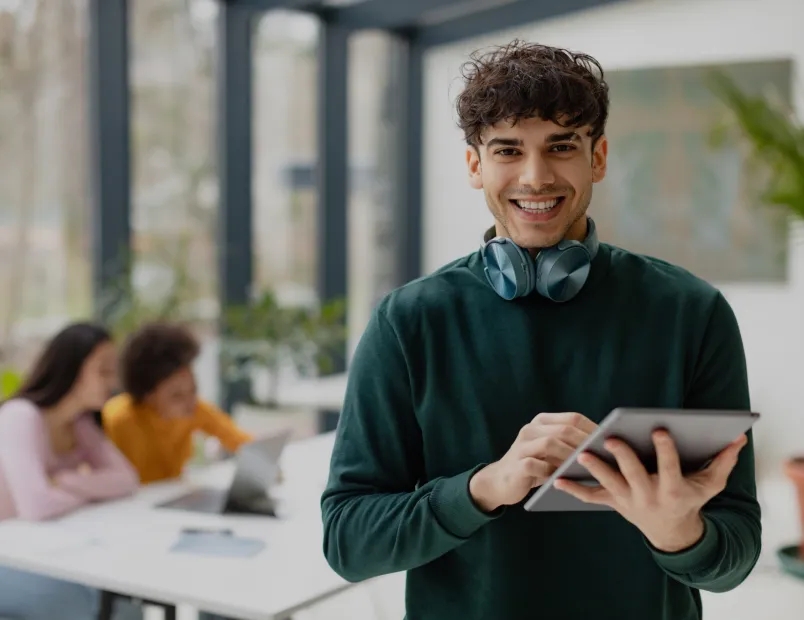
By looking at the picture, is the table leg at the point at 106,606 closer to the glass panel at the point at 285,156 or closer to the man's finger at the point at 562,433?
the man's finger at the point at 562,433

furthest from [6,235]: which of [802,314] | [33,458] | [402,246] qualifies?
[802,314]

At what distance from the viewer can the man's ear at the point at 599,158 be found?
1338 millimetres

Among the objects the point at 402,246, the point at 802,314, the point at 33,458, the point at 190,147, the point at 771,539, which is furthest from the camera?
the point at 402,246

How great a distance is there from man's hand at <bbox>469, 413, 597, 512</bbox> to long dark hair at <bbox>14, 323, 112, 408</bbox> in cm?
203

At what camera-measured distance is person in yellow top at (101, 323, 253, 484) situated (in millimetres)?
3236

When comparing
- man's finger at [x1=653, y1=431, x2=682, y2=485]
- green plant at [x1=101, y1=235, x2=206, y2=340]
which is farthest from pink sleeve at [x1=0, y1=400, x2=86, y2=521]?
man's finger at [x1=653, y1=431, x2=682, y2=485]

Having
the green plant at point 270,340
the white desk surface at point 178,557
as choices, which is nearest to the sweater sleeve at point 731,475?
the white desk surface at point 178,557

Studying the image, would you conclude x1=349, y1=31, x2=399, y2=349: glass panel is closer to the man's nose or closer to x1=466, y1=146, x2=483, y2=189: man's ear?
x1=466, y1=146, x2=483, y2=189: man's ear

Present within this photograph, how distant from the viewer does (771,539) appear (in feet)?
12.0

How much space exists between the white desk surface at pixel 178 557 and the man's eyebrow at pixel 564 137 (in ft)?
4.07

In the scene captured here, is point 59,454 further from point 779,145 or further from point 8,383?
point 779,145

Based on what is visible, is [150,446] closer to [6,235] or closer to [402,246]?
[6,235]

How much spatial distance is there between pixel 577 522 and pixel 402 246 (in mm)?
5146

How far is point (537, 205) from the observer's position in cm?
128
